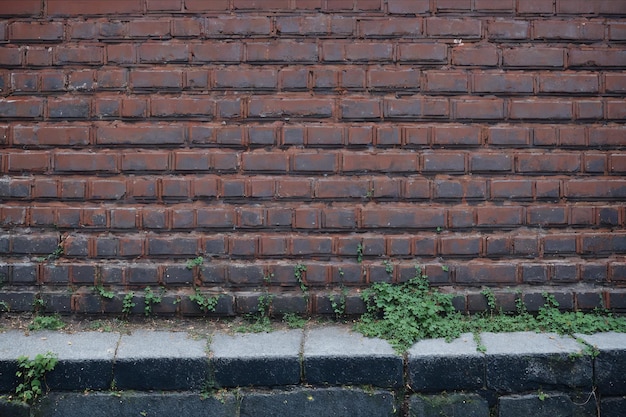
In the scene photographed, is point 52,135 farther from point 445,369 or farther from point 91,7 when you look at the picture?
point 445,369

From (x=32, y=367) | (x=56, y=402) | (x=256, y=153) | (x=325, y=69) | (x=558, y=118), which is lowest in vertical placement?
(x=56, y=402)

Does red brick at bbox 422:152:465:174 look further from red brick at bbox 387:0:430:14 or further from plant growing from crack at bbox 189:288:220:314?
plant growing from crack at bbox 189:288:220:314

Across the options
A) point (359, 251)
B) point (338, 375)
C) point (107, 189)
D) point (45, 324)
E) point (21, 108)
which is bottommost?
point (338, 375)

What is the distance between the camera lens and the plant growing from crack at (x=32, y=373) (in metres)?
2.47

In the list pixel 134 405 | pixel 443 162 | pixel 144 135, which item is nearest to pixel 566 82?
pixel 443 162

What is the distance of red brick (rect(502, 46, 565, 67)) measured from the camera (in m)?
2.88

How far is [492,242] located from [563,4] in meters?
1.40

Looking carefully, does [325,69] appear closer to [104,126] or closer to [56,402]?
[104,126]

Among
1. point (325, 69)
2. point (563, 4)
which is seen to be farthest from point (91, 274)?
point (563, 4)

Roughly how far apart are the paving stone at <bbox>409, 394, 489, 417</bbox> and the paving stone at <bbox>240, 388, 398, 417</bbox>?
117mm

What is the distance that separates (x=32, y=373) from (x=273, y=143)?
1.66 metres

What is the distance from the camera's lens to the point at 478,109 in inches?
113

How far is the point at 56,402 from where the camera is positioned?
251 centimetres

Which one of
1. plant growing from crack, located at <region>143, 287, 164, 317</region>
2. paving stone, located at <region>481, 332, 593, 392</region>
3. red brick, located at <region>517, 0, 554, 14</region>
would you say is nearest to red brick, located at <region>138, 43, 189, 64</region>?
plant growing from crack, located at <region>143, 287, 164, 317</region>
